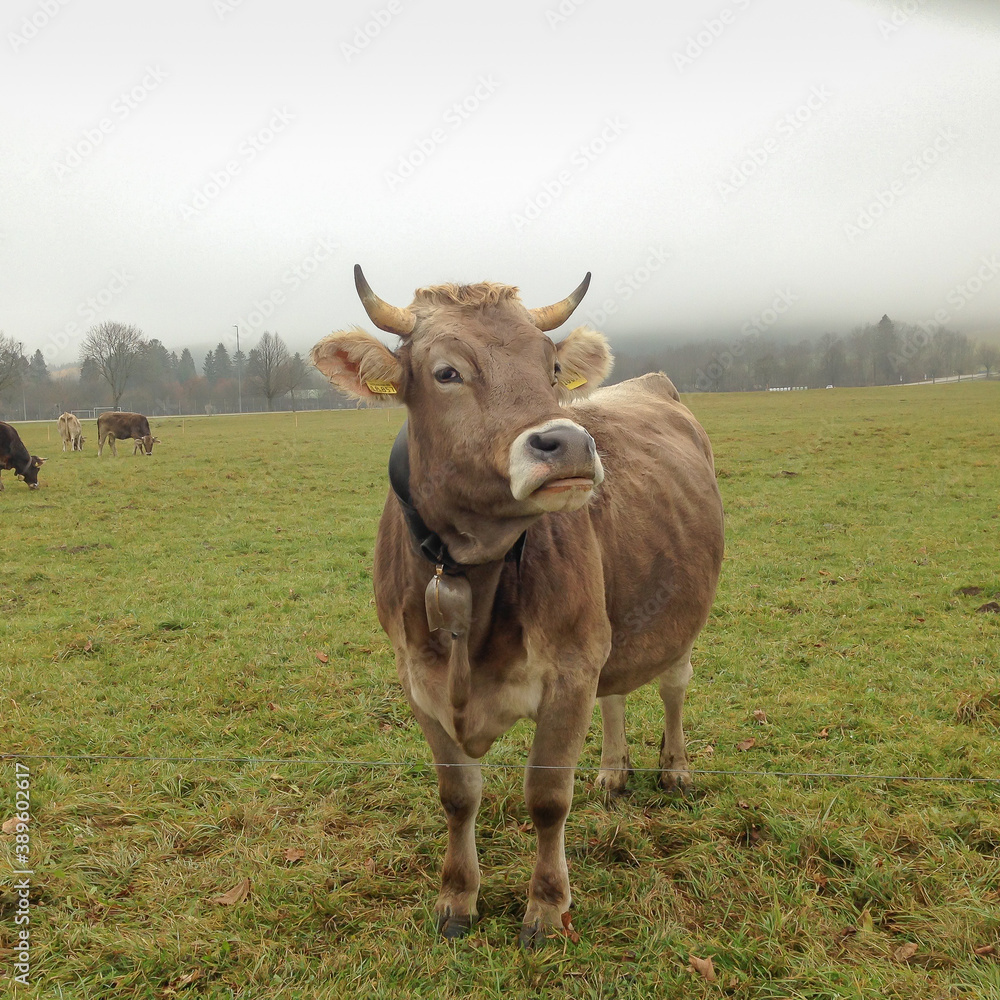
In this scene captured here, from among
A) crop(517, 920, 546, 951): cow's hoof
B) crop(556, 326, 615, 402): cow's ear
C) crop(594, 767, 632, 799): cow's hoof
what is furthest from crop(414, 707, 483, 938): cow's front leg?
crop(556, 326, 615, 402): cow's ear

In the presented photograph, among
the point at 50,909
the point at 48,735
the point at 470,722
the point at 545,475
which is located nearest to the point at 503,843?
the point at 470,722

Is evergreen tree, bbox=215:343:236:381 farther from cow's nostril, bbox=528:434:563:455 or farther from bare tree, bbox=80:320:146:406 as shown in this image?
cow's nostril, bbox=528:434:563:455

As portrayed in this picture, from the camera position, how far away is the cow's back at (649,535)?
3.83 metres

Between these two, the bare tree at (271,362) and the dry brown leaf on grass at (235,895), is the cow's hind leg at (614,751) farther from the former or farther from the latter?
the bare tree at (271,362)

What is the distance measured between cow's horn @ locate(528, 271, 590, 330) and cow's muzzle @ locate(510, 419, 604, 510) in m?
0.92

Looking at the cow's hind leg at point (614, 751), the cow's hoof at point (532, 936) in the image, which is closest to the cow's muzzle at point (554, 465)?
the cow's hoof at point (532, 936)

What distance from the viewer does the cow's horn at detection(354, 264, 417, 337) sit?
299cm

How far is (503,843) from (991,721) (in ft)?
12.1

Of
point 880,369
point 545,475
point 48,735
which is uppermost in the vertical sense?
point 880,369

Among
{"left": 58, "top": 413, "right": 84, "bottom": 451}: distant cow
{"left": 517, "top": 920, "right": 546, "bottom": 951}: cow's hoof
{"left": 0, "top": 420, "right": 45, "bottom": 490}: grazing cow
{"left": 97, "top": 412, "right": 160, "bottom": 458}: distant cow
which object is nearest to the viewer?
{"left": 517, "top": 920, "right": 546, "bottom": 951}: cow's hoof

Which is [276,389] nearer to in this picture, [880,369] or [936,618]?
[880,369]

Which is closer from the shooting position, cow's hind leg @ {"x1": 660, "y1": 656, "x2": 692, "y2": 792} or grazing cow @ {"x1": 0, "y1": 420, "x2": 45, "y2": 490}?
cow's hind leg @ {"x1": 660, "y1": 656, "x2": 692, "y2": 792}

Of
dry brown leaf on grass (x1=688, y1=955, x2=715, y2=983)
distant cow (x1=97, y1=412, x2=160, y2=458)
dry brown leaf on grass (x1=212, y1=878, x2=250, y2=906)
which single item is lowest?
dry brown leaf on grass (x1=688, y1=955, x2=715, y2=983)

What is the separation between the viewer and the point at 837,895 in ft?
11.4
